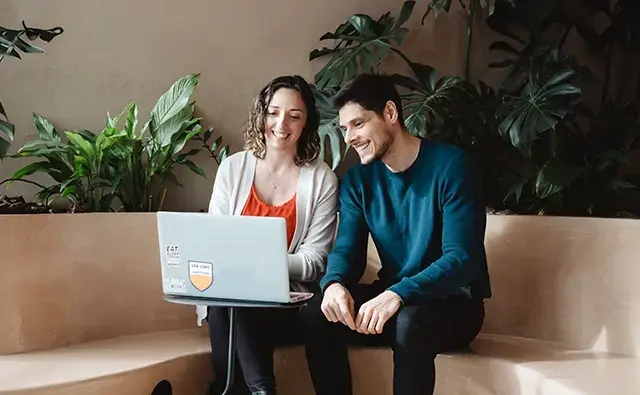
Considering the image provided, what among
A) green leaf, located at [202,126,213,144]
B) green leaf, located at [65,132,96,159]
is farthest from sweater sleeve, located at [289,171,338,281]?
green leaf, located at [65,132,96,159]

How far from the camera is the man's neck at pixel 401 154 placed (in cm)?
226

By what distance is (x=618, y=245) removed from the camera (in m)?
2.41

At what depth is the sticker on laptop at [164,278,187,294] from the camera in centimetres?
191

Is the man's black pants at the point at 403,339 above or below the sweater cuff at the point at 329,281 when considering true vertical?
below

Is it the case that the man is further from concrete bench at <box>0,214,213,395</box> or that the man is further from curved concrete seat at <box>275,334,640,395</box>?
concrete bench at <box>0,214,213,395</box>

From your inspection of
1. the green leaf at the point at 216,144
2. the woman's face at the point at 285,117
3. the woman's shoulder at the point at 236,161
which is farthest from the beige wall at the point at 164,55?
the woman's face at the point at 285,117

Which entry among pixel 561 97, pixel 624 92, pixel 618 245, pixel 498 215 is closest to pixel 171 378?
pixel 498 215

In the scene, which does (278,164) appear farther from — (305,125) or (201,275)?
(201,275)

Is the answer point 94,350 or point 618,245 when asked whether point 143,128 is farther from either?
point 618,245

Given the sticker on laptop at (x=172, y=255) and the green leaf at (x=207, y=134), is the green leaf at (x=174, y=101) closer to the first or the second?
the green leaf at (x=207, y=134)

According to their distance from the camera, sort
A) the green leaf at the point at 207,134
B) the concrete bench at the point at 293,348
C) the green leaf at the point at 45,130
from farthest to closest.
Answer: the green leaf at the point at 207,134 < the green leaf at the point at 45,130 < the concrete bench at the point at 293,348

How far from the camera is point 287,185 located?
8.02ft

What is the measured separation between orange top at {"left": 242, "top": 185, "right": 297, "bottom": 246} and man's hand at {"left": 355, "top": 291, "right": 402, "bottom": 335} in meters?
0.46

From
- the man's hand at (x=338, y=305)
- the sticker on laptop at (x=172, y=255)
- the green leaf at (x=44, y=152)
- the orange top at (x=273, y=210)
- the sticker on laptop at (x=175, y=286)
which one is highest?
the green leaf at (x=44, y=152)
